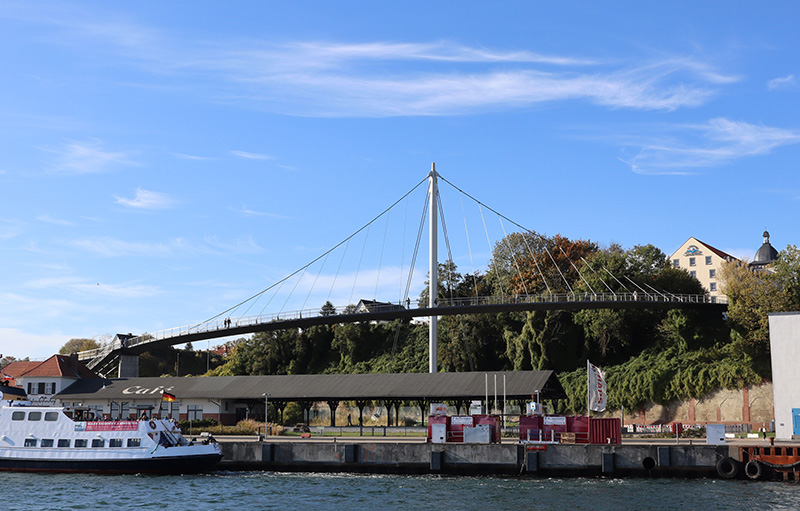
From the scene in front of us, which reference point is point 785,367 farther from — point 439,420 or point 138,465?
point 138,465

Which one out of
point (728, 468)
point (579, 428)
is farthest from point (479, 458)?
point (728, 468)

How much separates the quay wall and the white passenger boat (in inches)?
125

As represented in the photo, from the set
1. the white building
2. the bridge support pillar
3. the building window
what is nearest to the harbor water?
the building window

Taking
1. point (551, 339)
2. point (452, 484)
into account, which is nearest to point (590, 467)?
point (452, 484)

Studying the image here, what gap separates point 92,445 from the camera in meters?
44.0

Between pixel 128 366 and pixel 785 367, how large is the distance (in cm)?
6672

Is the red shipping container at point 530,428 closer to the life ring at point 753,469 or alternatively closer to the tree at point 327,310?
the life ring at point 753,469

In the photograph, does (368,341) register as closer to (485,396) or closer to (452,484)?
(485,396)

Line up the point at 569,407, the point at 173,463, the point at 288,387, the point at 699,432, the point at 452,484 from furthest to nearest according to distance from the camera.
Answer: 1. the point at 569,407
2. the point at 288,387
3. the point at 699,432
4. the point at 173,463
5. the point at 452,484

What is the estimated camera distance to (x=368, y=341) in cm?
11131

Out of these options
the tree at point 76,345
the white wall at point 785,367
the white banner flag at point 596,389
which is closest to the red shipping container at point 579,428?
the white banner flag at point 596,389

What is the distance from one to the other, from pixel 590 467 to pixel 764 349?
3378 cm

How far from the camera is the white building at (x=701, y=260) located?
414 feet

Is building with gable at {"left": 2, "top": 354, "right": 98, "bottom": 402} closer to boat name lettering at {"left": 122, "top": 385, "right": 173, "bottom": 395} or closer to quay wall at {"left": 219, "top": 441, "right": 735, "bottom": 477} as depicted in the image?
boat name lettering at {"left": 122, "top": 385, "right": 173, "bottom": 395}
